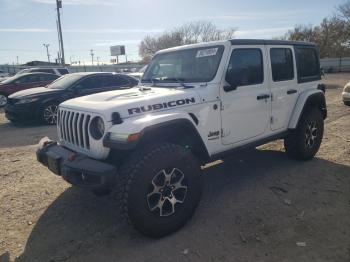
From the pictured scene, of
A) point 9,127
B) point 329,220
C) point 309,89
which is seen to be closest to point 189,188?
point 329,220

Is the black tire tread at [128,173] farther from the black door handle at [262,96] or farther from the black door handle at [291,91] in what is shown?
the black door handle at [291,91]

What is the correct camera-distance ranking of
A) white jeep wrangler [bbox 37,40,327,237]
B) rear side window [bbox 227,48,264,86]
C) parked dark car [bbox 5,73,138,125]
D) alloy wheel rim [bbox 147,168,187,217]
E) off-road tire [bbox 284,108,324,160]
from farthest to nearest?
1. parked dark car [bbox 5,73,138,125]
2. off-road tire [bbox 284,108,324,160]
3. rear side window [bbox 227,48,264,86]
4. alloy wheel rim [bbox 147,168,187,217]
5. white jeep wrangler [bbox 37,40,327,237]

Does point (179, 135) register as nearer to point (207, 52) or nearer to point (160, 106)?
point (160, 106)

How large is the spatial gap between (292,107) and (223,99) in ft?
5.75

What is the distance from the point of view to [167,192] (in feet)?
11.7

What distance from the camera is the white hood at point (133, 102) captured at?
3.48 metres

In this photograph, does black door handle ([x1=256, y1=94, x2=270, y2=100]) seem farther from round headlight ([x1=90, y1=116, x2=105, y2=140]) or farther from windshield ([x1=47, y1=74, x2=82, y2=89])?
windshield ([x1=47, y1=74, x2=82, y2=89])

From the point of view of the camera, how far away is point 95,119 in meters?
3.59

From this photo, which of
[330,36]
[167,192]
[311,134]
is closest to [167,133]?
[167,192]

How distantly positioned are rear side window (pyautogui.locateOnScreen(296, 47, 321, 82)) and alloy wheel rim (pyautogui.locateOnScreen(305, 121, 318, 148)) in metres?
0.75

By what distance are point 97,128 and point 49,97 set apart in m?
7.13

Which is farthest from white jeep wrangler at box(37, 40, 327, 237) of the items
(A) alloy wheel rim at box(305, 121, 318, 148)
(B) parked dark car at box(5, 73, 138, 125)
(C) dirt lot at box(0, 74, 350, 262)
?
(B) parked dark car at box(5, 73, 138, 125)

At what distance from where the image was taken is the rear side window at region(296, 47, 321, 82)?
5.60 metres

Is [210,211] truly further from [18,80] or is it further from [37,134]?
[18,80]
